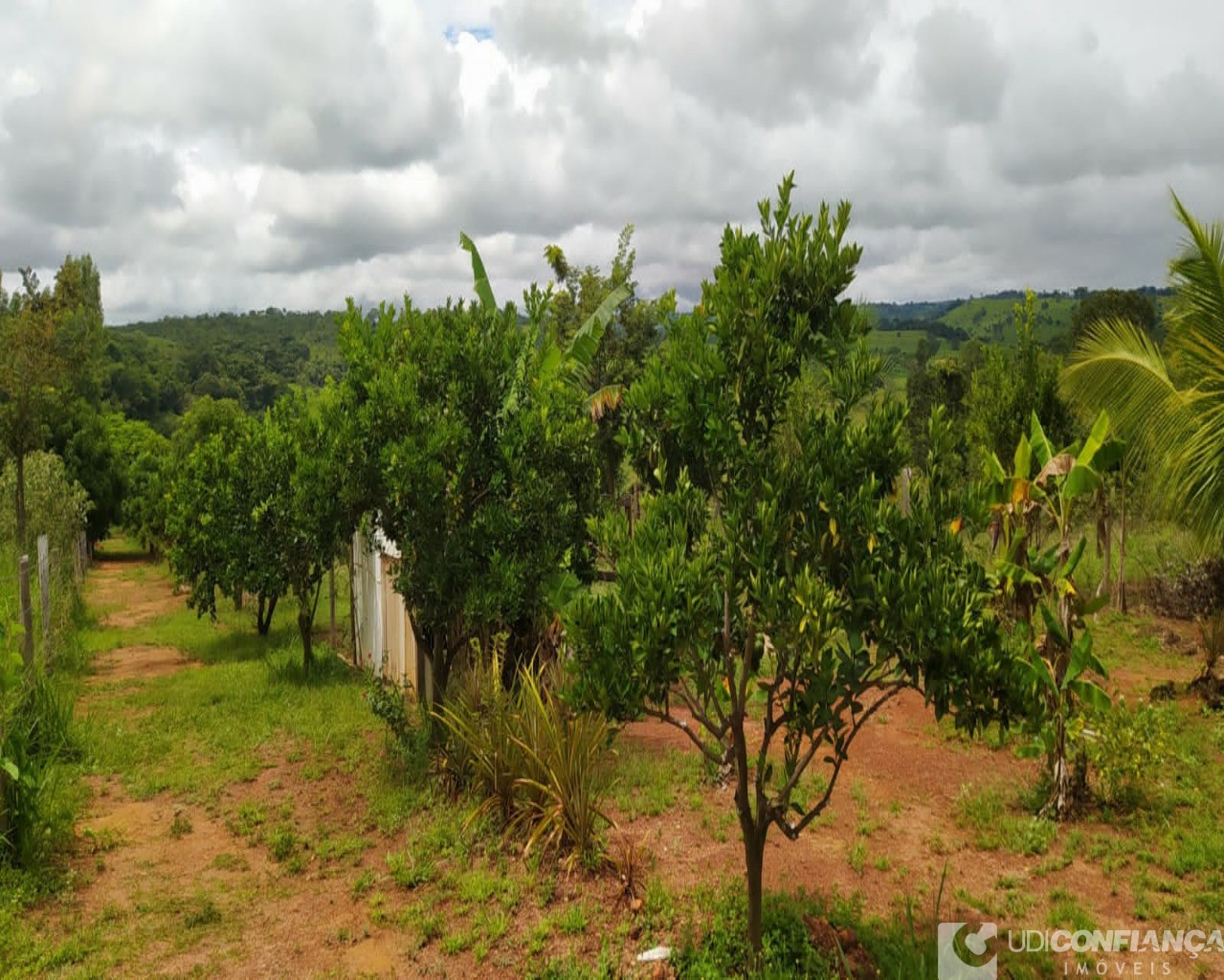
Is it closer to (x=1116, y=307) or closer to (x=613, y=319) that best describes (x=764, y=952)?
(x=613, y=319)

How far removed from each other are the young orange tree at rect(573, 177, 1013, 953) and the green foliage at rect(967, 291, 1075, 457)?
10034mm

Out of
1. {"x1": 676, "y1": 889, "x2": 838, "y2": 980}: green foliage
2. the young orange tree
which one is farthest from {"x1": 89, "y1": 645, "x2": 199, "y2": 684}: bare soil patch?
the young orange tree

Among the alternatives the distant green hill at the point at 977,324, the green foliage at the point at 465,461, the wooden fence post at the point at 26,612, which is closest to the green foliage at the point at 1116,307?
the green foliage at the point at 465,461

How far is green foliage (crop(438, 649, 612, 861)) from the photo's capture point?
5762 mm

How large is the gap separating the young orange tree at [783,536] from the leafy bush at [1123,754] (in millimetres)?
3885

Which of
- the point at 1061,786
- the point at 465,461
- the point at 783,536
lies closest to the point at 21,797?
the point at 465,461

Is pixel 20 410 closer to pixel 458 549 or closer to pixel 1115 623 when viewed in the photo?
pixel 458 549

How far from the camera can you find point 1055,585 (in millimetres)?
6000

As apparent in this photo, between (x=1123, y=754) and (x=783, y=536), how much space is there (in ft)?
15.2

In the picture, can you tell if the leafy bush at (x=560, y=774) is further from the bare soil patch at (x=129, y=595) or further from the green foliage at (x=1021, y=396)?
the bare soil patch at (x=129, y=595)

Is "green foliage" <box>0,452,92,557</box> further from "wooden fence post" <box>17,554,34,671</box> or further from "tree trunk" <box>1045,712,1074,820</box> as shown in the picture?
"tree trunk" <box>1045,712,1074,820</box>

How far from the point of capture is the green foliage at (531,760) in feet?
18.9

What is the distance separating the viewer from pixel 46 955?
471cm

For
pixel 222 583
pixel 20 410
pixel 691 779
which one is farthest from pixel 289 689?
pixel 20 410
